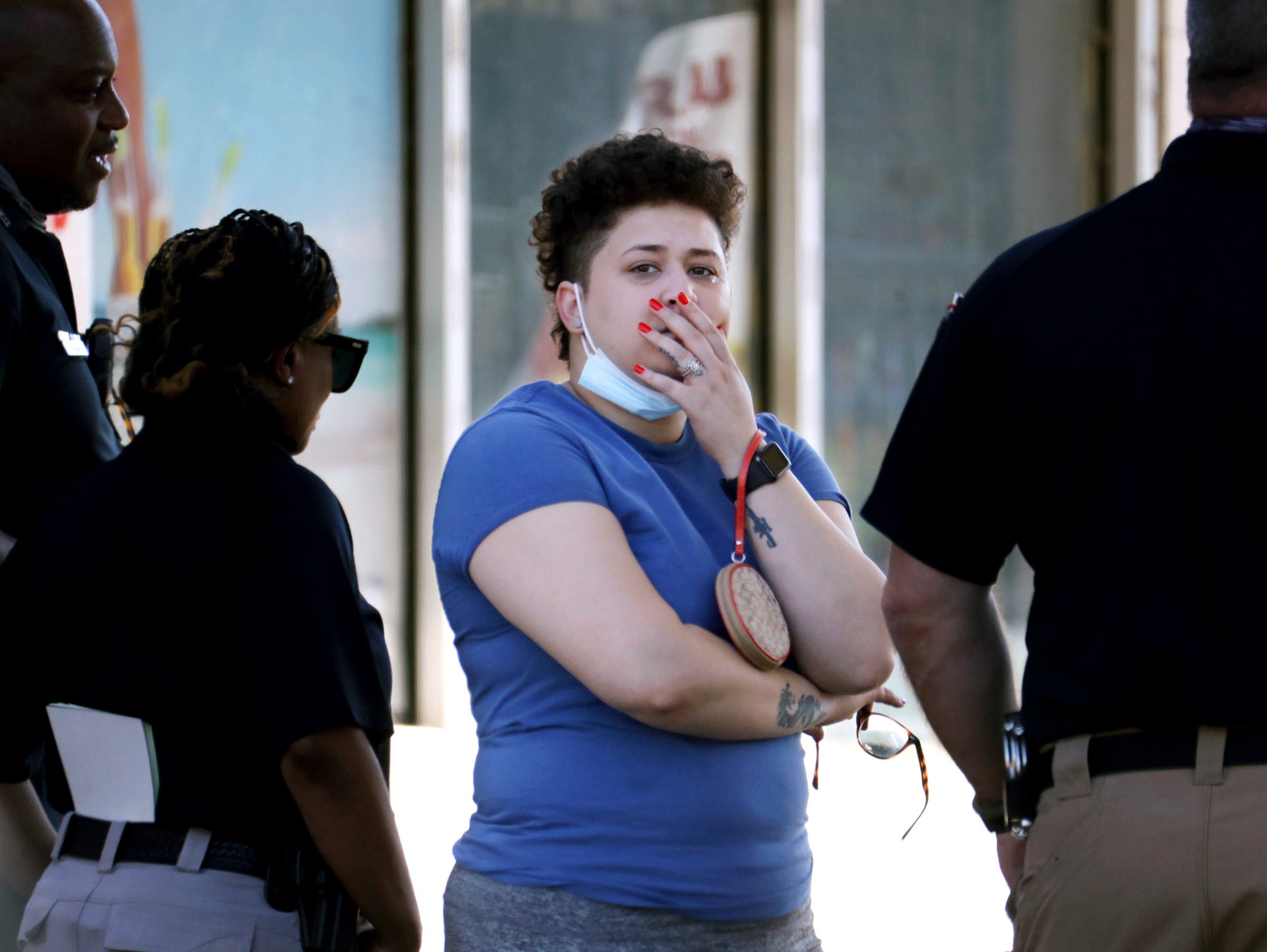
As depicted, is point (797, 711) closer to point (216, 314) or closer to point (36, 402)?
point (216, 314)

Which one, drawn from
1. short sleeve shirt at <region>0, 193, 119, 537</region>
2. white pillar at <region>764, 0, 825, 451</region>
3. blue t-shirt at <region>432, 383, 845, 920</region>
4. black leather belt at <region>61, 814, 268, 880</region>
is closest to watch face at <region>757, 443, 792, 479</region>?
blue t-shirt at <region>432, 383, 845, 920</region>

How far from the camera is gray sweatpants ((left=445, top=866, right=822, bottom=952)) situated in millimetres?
1876

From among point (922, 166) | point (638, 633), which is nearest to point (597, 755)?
point (638, 633)

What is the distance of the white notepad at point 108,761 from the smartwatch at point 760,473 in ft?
2.87

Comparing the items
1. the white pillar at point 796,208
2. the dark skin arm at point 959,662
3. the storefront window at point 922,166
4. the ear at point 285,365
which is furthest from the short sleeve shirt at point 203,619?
the storefront window at point 922,166

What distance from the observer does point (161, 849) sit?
1877 millimetres

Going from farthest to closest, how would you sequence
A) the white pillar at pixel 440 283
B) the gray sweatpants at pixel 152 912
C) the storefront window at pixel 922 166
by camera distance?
the storefront window at pixel 922 166, the white pillar at pixel 440 283, the gray sweatpants at pixel 152 912

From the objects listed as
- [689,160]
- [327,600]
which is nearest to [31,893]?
[327,600]

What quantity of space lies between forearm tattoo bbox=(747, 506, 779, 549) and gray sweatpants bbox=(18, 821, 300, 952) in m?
0.84

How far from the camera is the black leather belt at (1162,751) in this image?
1.58 m

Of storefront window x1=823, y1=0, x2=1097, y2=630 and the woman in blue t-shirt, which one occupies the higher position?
storefront window x1=823, y1=0, x2=1097, y2=630

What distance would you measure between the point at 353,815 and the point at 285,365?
676mm

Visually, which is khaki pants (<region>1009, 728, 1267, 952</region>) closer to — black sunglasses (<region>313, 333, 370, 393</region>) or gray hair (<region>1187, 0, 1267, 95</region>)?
gray hair (<region>1187, 0, 1267, 95</region>)

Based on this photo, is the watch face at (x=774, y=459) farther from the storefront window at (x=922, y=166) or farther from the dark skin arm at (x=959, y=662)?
the storefront window at (x=922, y=166)
